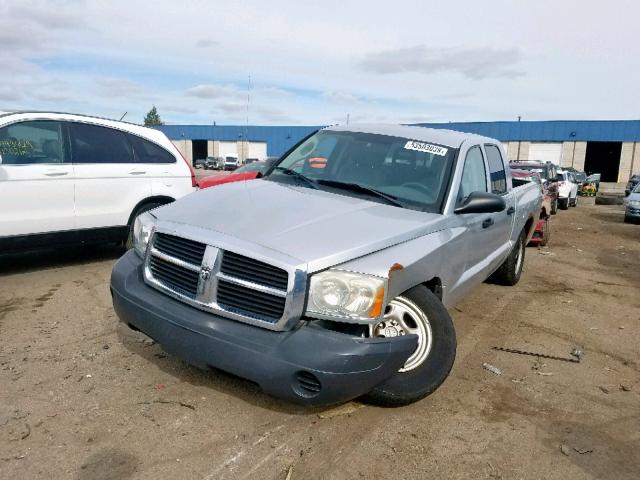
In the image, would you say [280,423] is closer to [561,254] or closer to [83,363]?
[83,363]

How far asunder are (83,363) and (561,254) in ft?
28.3

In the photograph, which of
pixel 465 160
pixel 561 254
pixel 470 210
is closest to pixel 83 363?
pixel 470 210

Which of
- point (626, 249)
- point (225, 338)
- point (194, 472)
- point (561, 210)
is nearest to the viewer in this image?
point (194, 472)

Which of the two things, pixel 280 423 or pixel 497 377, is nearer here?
pixel 280 423

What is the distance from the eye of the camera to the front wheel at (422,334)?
313 cm

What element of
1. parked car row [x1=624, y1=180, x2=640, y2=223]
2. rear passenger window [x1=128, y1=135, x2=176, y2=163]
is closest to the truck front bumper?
rear passenger window [x1=128, y1=135, x2=176, y2=163]

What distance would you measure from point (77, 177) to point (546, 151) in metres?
46.2

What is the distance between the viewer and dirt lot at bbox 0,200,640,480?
261 cm

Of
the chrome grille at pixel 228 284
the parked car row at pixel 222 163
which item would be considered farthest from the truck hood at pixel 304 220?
the parked car row at pixel 222 163

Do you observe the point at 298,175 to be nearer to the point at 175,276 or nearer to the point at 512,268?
the point at 175,276

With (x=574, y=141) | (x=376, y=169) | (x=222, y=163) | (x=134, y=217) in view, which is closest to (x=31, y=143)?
(x=134, y=217)

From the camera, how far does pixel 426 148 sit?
4156mm

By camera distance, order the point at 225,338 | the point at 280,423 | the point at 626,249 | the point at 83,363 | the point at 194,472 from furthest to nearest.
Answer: the point at 626,249, the point at 83,363, the point at 280,423, the point at 225,338, the point at 194,472

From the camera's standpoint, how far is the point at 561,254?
9531mm
